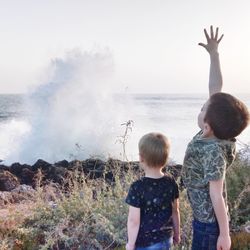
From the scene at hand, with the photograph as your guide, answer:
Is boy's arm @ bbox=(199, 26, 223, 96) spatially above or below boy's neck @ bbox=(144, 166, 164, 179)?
above

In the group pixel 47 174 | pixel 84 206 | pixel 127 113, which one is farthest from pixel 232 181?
pixel 127 113

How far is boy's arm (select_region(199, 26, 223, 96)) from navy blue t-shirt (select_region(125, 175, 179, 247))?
895 millimetres

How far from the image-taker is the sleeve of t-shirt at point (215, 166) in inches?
143

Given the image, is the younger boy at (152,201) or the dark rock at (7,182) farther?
the dark rock at (7,182)

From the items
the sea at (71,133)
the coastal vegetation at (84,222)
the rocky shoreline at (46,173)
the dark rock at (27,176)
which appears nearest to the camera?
the coastal vegetation at (84,222)

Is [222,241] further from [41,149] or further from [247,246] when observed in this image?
[41,149]

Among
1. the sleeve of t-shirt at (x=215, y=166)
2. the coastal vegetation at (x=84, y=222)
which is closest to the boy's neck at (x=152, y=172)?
the sleeve of t-shirt at (x=215, y=166)

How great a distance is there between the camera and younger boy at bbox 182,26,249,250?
3.66 m

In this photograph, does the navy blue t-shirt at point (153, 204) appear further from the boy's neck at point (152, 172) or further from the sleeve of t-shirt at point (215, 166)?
the sleeve of t-shirt at point (215, 166)

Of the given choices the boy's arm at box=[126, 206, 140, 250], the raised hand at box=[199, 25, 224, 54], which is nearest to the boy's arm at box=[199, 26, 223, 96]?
the raised hand at box=[199, 25, 224, 54]

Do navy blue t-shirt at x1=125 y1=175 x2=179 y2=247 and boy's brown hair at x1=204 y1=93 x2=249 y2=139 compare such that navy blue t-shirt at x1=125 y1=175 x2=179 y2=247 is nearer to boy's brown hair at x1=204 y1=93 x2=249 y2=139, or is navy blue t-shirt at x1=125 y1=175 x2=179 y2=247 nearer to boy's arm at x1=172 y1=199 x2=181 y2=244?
boy's arm at x1=172 y1=199 x2=181 y2=244

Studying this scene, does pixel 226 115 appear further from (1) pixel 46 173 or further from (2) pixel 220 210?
(1) pixel 46 173

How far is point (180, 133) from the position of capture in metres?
29.8

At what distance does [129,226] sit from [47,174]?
966 centimetres
